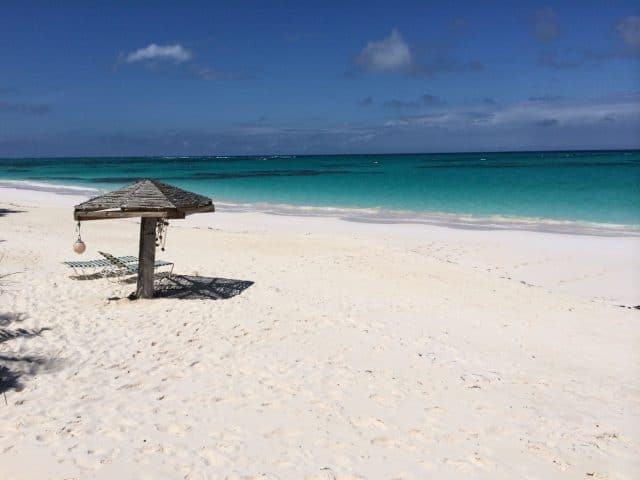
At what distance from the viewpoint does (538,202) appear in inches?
1179

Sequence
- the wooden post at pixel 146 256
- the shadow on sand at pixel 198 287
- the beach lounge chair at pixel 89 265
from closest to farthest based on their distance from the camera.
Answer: the wooden post at pixel 146 256 < the shadow on sand at pixel 198 287 < the beach lounge chair at pixel 89 265

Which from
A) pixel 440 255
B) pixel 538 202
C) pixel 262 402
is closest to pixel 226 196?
pixel 538 202

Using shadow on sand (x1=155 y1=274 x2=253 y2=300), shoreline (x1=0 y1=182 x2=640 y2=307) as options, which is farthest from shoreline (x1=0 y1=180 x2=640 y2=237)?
shadow on sand (x1=155 y1=274 x2=253 y2=300)

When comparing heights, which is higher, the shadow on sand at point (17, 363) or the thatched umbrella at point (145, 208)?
the thatched umbrella at point (145, 208)

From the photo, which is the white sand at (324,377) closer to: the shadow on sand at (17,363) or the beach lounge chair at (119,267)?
the shadow on sand at (17,363)

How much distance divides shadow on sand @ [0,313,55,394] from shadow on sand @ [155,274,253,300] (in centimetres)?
230

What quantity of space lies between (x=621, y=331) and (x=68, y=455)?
23.9 feet

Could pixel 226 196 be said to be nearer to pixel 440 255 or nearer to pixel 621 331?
pixel 440 255

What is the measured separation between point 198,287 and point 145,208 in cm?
204

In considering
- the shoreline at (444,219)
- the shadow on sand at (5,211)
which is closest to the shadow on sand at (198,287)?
the shoreline at (444,219)

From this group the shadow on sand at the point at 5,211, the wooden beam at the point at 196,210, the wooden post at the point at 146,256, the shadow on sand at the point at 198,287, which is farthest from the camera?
the shadow on sand at the point at 5,211

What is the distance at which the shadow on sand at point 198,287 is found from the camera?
8.60 meters

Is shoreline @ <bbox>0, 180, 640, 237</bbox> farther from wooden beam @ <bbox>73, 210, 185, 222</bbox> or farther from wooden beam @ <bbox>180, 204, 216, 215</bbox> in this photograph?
wooden beam @ <bbox>73, 210, 185, 222</bbox>

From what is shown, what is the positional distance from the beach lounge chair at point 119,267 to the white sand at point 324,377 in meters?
0.46
